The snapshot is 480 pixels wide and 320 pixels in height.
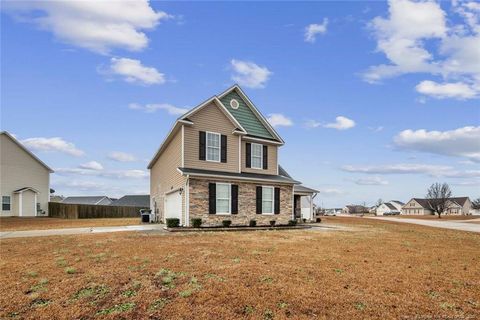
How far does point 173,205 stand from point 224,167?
4048 mm

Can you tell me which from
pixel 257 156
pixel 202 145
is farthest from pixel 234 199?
pixel 257 156

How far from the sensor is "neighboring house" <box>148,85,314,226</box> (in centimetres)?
1986

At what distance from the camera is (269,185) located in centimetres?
2292

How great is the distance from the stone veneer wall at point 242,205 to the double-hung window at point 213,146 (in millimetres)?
1741

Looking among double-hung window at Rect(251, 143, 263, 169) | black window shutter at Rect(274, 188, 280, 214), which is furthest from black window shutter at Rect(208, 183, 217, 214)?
black window shutter at Rect(274, 188, 280, 214)

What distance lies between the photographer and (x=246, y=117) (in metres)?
24.0

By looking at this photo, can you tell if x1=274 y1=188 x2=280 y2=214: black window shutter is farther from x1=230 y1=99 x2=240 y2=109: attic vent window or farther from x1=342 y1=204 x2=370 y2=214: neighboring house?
x1=342 y1=204 x2=370 y2=214: neighboring house

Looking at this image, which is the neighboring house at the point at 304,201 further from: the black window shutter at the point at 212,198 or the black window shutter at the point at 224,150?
the black window shutter at the point at 212,198

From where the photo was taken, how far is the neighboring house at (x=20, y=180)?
115 ft

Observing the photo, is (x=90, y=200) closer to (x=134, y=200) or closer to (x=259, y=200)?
(x=134, y=200)

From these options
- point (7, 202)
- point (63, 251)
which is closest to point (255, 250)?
point (63, 251)

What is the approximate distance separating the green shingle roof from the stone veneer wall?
3.92 m

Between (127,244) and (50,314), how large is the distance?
22.8ft

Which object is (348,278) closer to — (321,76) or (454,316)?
(454,316)
